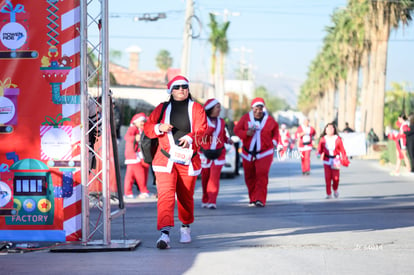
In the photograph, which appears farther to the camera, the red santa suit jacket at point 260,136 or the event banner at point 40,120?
the red santa suit jacket at point 260,136

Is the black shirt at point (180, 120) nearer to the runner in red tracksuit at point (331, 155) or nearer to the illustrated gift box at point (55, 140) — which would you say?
the illustrated gift box at point (55, 140)

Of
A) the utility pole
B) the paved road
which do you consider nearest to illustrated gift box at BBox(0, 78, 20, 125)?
the paved road

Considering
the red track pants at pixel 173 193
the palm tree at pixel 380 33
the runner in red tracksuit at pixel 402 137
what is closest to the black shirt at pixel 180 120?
the red track pants at pixel 173 193

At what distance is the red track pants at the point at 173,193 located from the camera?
9.95 m

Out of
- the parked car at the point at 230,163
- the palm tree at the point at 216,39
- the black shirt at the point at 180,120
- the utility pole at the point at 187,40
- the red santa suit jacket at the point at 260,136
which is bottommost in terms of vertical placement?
the parked car at the point at 230,163

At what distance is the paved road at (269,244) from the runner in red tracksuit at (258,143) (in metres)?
0.40

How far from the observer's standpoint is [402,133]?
1070 inches

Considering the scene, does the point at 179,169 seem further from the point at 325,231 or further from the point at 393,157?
the point at 393,157

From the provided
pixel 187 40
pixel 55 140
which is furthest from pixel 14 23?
pixel 187 40

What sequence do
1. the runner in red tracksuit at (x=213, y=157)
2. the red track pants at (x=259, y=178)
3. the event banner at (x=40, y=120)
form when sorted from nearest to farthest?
the event banner at (x=40, y=120), the red track pants at (x=259, y=178), the runner in red tracksuit at (x=213, y=157)

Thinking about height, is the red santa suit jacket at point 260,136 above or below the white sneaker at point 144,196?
above

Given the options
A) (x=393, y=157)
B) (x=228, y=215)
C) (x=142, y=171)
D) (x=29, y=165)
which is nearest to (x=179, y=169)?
(x=29, y=165)

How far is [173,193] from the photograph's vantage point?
10.1 metres

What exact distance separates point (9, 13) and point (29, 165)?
1696 mm
